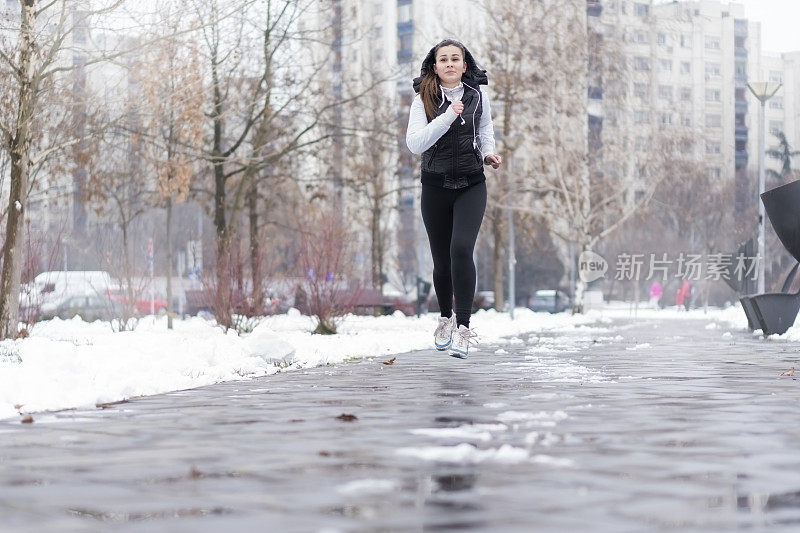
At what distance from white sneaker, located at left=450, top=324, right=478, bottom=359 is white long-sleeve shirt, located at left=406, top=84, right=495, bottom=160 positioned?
1.22m

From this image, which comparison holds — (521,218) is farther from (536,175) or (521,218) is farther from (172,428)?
(172,428)

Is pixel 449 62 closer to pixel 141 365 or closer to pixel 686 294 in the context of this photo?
pixel 141 365

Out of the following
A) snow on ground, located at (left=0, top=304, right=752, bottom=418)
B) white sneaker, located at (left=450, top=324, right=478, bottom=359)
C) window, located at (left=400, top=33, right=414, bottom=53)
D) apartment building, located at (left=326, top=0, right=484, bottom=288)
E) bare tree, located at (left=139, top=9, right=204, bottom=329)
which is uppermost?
window, located at (left=400, top=33, right=414, bottom=53)

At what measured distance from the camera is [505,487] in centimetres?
388

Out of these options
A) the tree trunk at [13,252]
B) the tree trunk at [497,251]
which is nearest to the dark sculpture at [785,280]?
the tree trunk at [13,252]

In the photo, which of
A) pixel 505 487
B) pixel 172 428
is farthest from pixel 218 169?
pixel 505 487

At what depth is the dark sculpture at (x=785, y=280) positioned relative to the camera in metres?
16.2

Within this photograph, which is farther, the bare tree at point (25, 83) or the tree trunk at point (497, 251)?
the tree trunk at point (497, 251)

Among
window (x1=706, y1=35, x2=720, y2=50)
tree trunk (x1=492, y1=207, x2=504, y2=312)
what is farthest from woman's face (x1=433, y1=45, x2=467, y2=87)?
window (x1=706, y1=35, x2=720, y2=50)

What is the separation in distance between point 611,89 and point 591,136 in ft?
5.44

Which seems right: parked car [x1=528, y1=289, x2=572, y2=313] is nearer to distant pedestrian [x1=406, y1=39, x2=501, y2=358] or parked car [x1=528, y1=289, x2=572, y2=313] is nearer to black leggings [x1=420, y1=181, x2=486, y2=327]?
black leggings [x1=420, y1=181, x2=486, y2=327]

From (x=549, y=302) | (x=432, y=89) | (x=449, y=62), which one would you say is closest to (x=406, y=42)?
(x=549, y=302)

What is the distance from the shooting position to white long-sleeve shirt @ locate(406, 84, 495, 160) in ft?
28.8

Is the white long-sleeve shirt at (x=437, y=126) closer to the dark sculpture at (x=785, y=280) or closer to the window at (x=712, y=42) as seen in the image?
the dark sculpture at (x=785, y=280)
